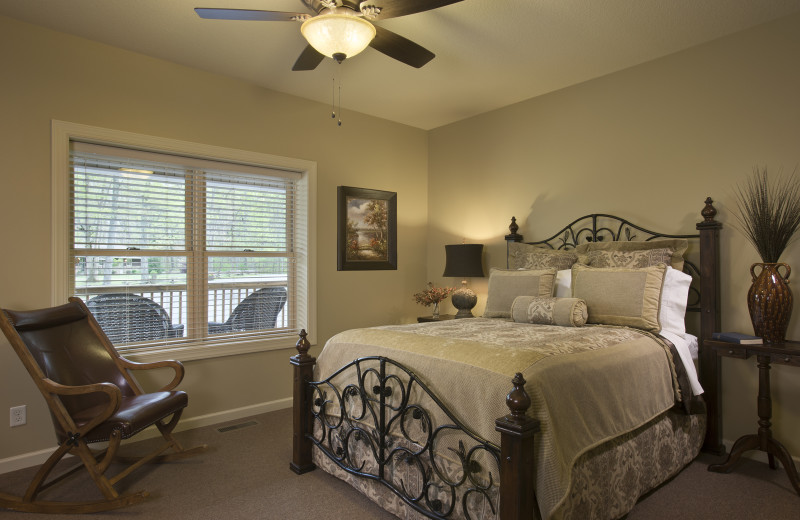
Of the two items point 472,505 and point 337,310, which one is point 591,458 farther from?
point 337,310

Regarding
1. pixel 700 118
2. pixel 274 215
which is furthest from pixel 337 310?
pixel 700 118

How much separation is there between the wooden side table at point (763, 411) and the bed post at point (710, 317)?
21 cm

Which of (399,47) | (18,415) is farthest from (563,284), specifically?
(18,415)

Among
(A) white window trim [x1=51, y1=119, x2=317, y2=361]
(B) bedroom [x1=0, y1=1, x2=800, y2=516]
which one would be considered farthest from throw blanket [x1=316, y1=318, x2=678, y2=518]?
(A) white window trim [x1=51, y1=119, x2=317, y2=361]

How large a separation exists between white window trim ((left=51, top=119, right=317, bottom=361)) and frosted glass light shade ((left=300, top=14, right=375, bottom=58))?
1.66 meters

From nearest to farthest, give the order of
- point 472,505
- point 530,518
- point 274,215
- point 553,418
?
1. point 530,518
2. point 553,418
3. point 472,505
4. point 274,215

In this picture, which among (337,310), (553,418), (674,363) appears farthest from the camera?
(337,310)

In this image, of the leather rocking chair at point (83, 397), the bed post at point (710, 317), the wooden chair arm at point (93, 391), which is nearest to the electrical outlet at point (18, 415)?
the leather rocking chair at point (83, 397)

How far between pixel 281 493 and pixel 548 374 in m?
1.58

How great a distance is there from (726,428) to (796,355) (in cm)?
90

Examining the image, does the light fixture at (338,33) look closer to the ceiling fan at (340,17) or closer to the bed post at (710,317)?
the ceiling fan at (340,17)

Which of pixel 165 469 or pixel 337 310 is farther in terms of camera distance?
pixel 337 310

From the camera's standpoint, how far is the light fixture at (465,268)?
4.37 m

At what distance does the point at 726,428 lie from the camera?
3088mm
